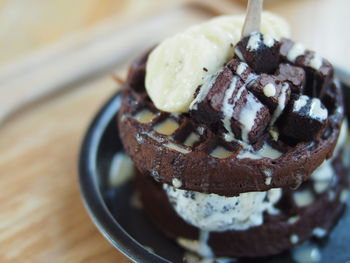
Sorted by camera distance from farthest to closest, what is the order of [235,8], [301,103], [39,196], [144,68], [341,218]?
[235,8] < [39,196] < [341,218] < [144,68] < [301,103]

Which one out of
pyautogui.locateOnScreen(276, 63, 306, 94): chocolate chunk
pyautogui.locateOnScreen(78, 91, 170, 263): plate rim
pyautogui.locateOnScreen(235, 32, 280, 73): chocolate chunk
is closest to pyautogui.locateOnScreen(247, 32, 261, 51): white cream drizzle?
pyautogui.locateOnScreen(235, 32, 280, 73): chocolate chunk

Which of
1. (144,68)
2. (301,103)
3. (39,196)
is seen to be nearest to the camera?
(301,103)

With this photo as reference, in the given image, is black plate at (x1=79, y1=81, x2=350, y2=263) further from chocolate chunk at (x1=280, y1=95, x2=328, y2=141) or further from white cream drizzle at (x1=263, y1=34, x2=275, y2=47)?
white cream drizzle at (x1=263, y1=34, x2=275, y2=47)

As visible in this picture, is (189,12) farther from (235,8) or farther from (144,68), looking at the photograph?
(144,68)

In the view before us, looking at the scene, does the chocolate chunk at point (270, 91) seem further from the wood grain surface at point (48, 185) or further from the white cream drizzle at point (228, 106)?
the wood grain surface at point (48, 185)

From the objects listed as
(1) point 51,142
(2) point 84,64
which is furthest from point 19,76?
(1) point 51,142

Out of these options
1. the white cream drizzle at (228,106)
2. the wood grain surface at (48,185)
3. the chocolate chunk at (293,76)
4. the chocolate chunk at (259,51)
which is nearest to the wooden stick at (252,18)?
the chocolate chunk at (259,51)
